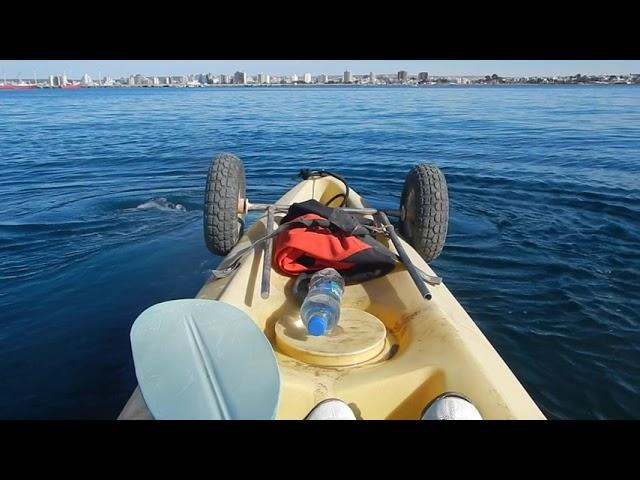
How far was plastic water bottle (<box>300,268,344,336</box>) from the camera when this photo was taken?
9.46 feet

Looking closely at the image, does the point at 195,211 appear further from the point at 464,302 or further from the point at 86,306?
the point at 464,302

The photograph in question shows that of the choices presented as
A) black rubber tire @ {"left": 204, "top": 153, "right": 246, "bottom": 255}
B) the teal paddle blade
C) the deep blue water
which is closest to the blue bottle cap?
the teal paddle blade

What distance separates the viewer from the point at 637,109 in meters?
27.5

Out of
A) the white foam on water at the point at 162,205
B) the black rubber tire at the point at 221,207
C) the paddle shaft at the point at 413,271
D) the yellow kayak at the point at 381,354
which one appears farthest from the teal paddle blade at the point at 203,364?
the white foam on water at the point at 162,205

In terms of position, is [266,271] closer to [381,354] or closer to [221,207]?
[381,354]

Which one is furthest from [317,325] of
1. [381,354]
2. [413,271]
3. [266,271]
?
[413,271]

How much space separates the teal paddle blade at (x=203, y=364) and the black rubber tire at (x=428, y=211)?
2599 millimetres

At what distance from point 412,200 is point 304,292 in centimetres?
190

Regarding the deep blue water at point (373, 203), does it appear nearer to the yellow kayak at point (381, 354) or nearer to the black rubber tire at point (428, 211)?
the black rubber tire at point (428, 211)

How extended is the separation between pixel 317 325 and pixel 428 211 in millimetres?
2310

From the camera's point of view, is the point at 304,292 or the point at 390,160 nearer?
the point at 304,292

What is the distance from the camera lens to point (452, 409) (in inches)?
88.0
